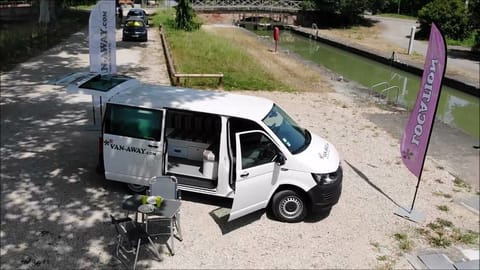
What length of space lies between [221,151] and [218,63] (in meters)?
14.6

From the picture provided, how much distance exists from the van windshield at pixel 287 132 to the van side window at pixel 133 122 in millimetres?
1785

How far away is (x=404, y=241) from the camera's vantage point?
715 centimetres

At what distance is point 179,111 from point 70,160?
344 centimetres

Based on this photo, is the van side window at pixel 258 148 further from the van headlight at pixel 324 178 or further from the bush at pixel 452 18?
the bush at pixel 452 18

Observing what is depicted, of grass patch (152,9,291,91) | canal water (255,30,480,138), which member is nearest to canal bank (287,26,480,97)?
canal water (255,30,480,138)

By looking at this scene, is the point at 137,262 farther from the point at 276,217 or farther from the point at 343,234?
the point at 343,234

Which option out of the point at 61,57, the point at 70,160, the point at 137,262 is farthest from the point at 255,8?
the point at 137,262

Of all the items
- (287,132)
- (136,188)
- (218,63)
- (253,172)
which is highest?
(287,132)

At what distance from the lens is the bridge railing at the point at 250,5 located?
50656 millimetres

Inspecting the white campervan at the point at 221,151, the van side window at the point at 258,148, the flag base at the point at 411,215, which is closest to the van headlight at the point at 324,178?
the white campervan at the point at 221,151

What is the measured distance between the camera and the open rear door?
6.84 meters

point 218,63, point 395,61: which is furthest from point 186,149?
point 395,61

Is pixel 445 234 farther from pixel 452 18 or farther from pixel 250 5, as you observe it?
pixel 250 5

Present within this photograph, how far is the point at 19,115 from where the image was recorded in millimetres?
12359
